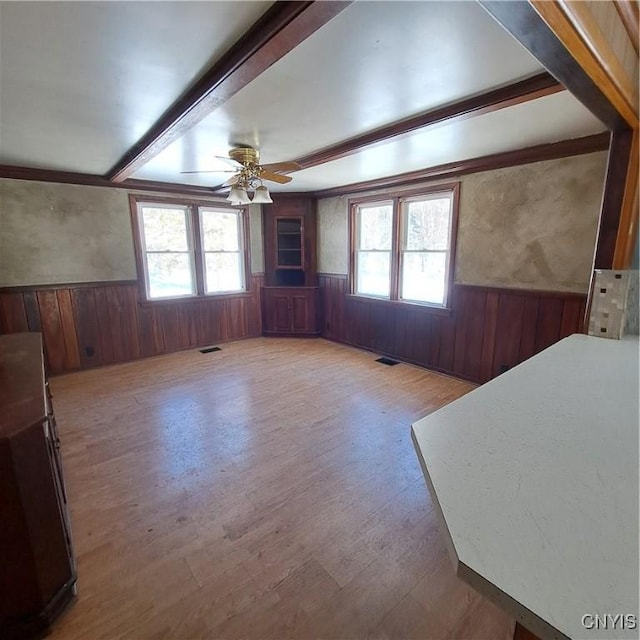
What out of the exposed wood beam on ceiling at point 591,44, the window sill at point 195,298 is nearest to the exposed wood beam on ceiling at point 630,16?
the exposed wood beam on ceiling at point 591,44

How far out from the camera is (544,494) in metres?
0.64

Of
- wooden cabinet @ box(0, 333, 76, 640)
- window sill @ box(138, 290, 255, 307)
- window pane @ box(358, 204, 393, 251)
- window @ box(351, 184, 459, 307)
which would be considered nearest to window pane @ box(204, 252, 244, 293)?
window sill @ box(138, 290, 255, 307)

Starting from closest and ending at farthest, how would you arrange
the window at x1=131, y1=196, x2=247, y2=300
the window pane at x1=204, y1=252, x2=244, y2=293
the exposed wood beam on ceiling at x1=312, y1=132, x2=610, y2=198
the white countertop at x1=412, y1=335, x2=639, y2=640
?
the white countertop at x1=412, y1=335, x2=639, y2=640 < the exposed wood beam on ceiling at x1=312, y1=132, x2=610, y2=198 < the window at x1=131, y1=196, x2=247, y2=300 < the window pane at x1=204, y1=252, x2=244, y2=293

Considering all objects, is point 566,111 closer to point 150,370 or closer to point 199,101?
point 199,101

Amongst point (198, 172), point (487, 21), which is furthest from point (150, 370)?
point (487, 21)

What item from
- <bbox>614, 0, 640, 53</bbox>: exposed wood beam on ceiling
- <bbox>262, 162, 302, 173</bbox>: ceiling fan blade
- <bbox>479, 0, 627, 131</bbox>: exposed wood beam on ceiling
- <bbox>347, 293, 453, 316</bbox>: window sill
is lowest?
<bbox>347, 293, 453, 316</bbox>: window sill

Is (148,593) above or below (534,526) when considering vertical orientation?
below

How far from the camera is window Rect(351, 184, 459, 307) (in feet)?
12.8

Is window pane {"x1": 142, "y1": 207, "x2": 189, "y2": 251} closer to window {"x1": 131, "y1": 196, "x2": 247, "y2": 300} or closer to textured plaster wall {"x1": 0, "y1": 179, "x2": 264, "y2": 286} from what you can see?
window {"x1": 131, "y1": 196, "x2": 247, "y2": 300}

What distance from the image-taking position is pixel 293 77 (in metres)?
1.78

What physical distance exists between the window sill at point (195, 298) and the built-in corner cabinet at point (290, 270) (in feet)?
1.23

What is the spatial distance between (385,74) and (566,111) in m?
1.36

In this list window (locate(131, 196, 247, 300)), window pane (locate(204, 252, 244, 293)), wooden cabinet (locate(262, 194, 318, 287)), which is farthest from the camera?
wooden cabinet (locate(262, 194, 318, 287))

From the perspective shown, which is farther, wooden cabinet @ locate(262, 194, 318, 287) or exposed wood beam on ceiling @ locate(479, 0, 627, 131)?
wooden cabinet @ locate(262, 194, 318, 287)
